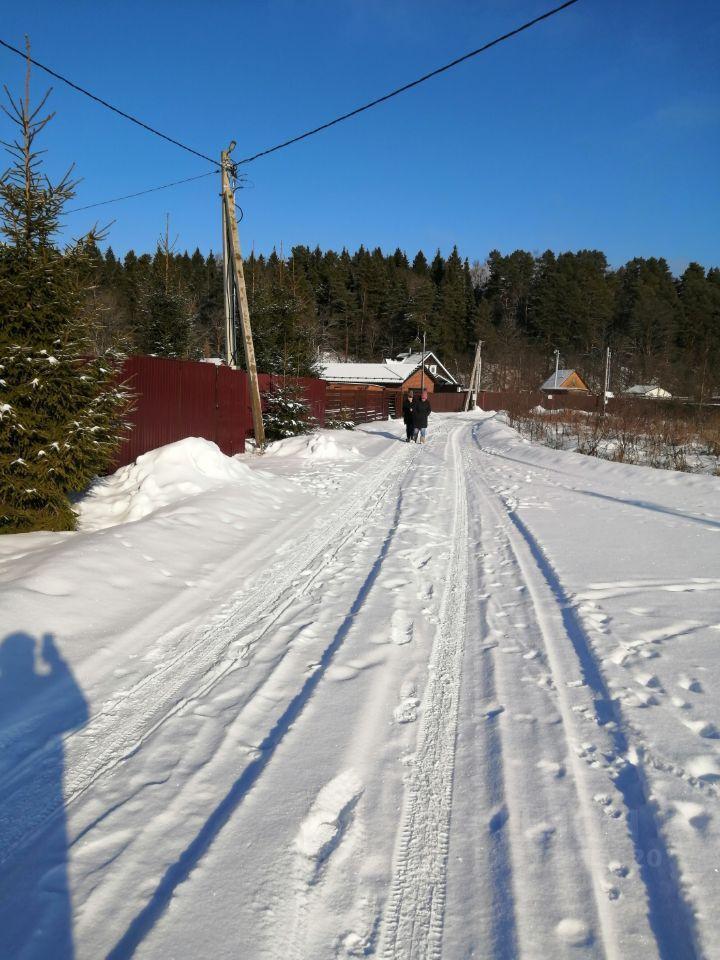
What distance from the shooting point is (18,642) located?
3.59 metres

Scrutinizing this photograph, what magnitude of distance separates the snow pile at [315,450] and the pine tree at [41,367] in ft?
23.2

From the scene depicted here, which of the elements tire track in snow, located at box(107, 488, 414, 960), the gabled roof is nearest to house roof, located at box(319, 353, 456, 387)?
the gabled roof

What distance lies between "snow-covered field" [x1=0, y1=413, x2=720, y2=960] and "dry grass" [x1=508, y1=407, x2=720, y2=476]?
9.76 metres

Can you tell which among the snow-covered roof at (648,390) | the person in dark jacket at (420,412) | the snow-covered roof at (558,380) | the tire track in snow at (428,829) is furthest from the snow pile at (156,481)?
the snow-covered roof at (558,380)

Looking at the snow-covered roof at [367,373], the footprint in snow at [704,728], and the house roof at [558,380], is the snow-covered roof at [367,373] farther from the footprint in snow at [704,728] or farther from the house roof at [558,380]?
the footprint in snow at [704,728]

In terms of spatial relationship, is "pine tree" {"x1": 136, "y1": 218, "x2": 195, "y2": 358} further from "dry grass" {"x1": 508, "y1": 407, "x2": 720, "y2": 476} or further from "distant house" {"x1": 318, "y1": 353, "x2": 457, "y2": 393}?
"distant house" {"x1": 318, "y1": 353, "x2": 457, "y2": 393}

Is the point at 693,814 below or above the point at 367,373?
below

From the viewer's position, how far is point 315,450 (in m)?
14.1

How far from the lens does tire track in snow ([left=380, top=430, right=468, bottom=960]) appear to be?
1.82 meters


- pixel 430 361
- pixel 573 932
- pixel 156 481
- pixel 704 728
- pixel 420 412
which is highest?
pixel 430 361

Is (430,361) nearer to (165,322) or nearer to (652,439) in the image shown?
(165,322)

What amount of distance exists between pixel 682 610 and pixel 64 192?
26.2 feet

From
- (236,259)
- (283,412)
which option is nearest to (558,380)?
(283,412)

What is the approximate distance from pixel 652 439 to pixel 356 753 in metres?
15.4
